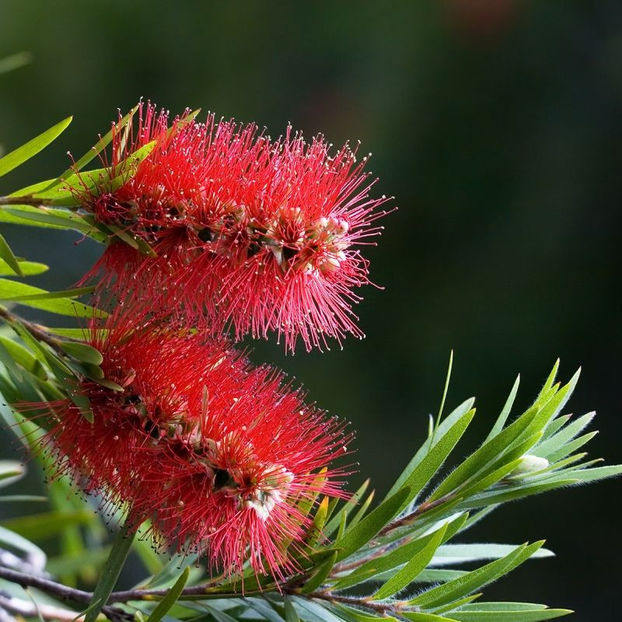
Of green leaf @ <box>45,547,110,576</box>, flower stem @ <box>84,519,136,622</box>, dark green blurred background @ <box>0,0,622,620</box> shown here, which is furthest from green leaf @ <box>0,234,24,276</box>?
dark green blurred background @ <box>0,0,622,620</box>

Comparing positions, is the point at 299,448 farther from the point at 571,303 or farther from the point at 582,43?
the point at 582,43

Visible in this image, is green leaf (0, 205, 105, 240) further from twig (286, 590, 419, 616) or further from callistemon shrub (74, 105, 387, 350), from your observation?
twig (286, 590, 419, 616)

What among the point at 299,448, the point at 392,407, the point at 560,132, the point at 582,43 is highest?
the point at 582,43

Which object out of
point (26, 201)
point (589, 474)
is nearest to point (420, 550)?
point (589, 474)

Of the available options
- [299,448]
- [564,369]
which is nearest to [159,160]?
[299,448]

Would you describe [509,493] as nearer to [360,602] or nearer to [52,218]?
[360,602]

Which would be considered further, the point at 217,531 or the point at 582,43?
the point at 582,43
